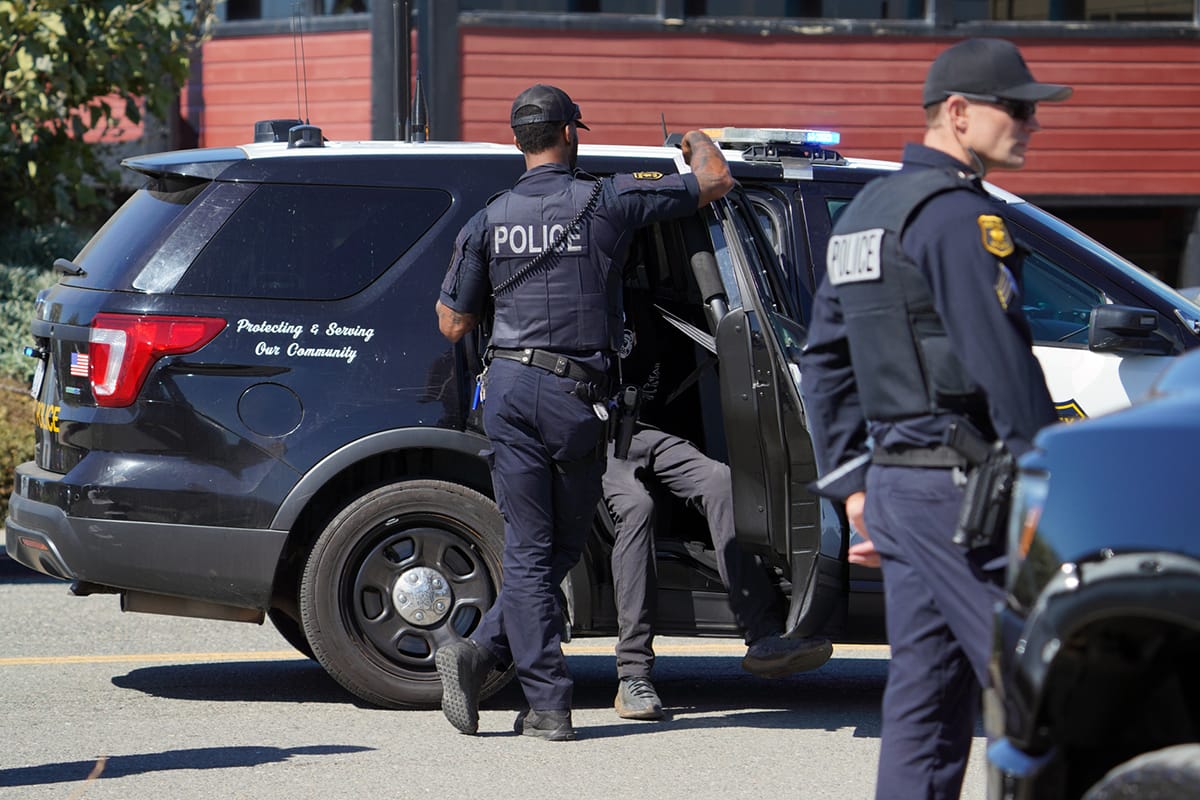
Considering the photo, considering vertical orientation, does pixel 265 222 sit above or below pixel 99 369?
above

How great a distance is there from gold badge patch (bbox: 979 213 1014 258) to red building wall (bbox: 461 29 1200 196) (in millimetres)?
10864

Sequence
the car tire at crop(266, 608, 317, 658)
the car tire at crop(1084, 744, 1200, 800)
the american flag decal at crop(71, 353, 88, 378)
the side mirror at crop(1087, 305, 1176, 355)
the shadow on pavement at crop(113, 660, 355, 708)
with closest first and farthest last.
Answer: the car tire at crop(1084, 744, 1200, 800) → the side mirror at crop(1087, 305, 1176, 355) → the american flag decal at crop(71, 353, 88, 378) → the shadow on pavement at crop(113, 660, 355, 708) → the car tire at crop(266, 608, 317, 658)

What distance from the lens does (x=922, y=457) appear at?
358cm

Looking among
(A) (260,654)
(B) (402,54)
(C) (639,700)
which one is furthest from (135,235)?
(B) (402,54)

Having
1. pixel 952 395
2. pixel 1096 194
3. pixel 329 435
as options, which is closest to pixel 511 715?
pixel 329 435

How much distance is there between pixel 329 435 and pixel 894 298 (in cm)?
270

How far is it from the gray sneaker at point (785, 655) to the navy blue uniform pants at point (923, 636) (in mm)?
2003

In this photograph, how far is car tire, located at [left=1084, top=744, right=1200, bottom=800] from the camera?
2.59m

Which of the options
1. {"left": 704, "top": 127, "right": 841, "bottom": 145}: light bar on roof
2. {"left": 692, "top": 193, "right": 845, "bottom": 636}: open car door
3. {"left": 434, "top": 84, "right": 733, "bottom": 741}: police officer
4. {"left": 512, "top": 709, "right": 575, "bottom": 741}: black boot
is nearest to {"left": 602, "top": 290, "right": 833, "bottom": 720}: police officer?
{"left": 692, "top": 193, "right": 845, "bottom": 636}: open car door

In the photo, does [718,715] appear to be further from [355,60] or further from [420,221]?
[355,60]

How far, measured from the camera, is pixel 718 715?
616 centimetres

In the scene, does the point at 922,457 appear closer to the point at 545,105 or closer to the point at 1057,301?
the point at 545,105

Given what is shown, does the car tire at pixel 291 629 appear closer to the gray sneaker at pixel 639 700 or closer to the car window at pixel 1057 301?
the gray sneaker at pixel 639 700

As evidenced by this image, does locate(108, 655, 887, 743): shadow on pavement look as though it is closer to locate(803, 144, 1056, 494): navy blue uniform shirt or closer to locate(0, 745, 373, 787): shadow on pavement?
locate(0, 745, 373, 787): shadow on pavement
